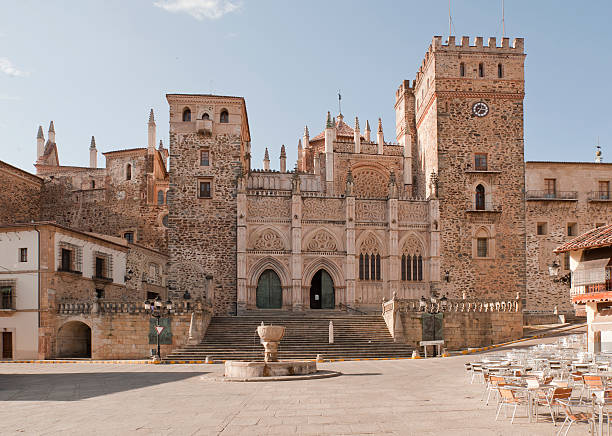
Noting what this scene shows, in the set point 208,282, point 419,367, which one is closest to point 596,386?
point 419,367

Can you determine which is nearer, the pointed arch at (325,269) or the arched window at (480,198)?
the pointed arch at (325,269)

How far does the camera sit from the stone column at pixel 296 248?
1635 inches

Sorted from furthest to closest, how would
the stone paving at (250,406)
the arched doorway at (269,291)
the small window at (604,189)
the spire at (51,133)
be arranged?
the spire at (51,133) < the small window at (604,189) < the arched doorway at (269,291) < the stone paving at (250,406)

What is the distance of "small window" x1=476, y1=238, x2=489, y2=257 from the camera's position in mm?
43250

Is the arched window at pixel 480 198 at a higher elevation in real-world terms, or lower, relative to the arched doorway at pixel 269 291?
higher

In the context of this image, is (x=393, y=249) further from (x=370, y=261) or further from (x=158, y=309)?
(x=158, y=309)

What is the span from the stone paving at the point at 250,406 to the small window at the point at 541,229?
24420 mm

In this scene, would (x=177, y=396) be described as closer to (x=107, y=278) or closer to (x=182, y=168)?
(x=107, y=278)

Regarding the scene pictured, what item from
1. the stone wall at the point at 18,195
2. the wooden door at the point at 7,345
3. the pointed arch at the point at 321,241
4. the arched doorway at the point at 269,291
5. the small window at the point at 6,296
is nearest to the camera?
the wooden door at the point at 7,345

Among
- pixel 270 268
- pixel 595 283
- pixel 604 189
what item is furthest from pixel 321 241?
pixel 604 189

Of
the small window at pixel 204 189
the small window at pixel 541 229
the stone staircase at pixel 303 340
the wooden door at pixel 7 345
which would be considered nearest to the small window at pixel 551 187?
the small window at pixel 541 229

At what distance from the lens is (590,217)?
45.1m

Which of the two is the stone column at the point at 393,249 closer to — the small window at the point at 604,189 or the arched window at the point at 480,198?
the arched window at the point at 480,198

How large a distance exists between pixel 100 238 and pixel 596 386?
30.6 meters
